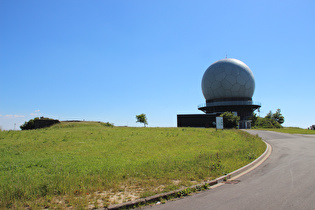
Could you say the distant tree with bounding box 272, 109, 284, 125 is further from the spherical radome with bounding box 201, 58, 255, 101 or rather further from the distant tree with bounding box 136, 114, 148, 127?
the distant tree with bounding box 136, 114, 148, 127

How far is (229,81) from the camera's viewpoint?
6125 centimetres

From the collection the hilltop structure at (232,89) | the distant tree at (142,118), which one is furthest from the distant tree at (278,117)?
the distant tree at (142,118)

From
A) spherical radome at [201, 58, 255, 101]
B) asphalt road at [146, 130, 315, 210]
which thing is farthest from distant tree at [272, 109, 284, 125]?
asphalt road at [146, 130, 315, 210]

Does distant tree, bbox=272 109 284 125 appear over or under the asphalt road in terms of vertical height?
over

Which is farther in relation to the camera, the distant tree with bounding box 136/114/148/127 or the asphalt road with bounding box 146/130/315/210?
the distant tree with bounding box 136/114/148/127

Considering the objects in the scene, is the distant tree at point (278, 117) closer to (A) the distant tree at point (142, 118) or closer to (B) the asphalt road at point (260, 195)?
(A) the distant tree at point (142, 118)

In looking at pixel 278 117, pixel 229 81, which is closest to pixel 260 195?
pixel 229 81

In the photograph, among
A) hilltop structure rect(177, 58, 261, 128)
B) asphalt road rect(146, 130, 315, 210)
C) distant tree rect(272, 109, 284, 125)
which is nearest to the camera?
asphalt road rect(146, 130, 315, 210)

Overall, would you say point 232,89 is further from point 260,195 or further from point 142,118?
point 260,195

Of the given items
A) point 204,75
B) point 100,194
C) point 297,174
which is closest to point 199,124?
point 204,75

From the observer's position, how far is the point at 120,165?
9438mm

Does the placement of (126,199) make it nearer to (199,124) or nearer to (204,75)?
(199,124)

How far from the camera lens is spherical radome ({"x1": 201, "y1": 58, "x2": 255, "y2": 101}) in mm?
61438

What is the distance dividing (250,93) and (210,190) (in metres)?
64.4
